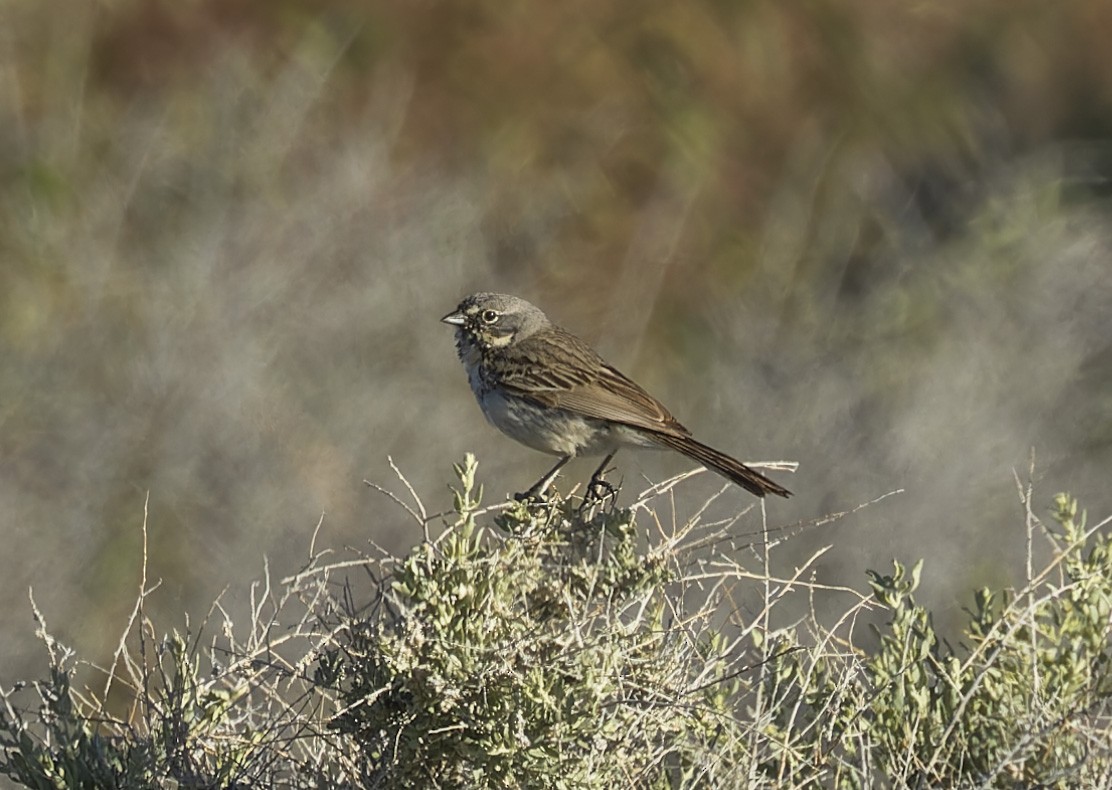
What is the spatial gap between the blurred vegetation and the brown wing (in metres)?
1.67

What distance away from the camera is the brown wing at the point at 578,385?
6102mm

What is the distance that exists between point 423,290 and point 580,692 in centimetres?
663

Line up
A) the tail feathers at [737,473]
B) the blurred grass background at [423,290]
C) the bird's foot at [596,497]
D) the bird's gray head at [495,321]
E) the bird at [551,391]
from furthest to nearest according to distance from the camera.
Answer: the blurred grass background at [423,290]
the bird's gray head at [495,321]
the bird at [551,391]
the tail feathers at [737,473]
the bird's foot at [596,497]

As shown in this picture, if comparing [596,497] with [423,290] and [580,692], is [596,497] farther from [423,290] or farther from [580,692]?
[423,290]

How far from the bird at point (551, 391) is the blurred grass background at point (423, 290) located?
232cm

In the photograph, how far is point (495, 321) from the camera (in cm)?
676

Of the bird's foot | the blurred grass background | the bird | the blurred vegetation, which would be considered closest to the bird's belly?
the bird

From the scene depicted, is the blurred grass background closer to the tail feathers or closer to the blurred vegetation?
the tail feathers

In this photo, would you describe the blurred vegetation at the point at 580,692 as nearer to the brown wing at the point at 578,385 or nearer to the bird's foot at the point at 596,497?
the bird's foot at the point at 596,497

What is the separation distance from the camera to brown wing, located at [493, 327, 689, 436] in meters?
6.10

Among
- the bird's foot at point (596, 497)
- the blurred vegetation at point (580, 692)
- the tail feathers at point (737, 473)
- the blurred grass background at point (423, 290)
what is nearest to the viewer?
the blurred vegetation at point (580, 692)

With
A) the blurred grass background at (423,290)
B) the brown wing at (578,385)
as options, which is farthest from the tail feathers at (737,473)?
the blurred grass background at (423,290)

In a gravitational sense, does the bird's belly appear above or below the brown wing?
below

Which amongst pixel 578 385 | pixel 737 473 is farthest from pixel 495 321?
pixel 737 473
